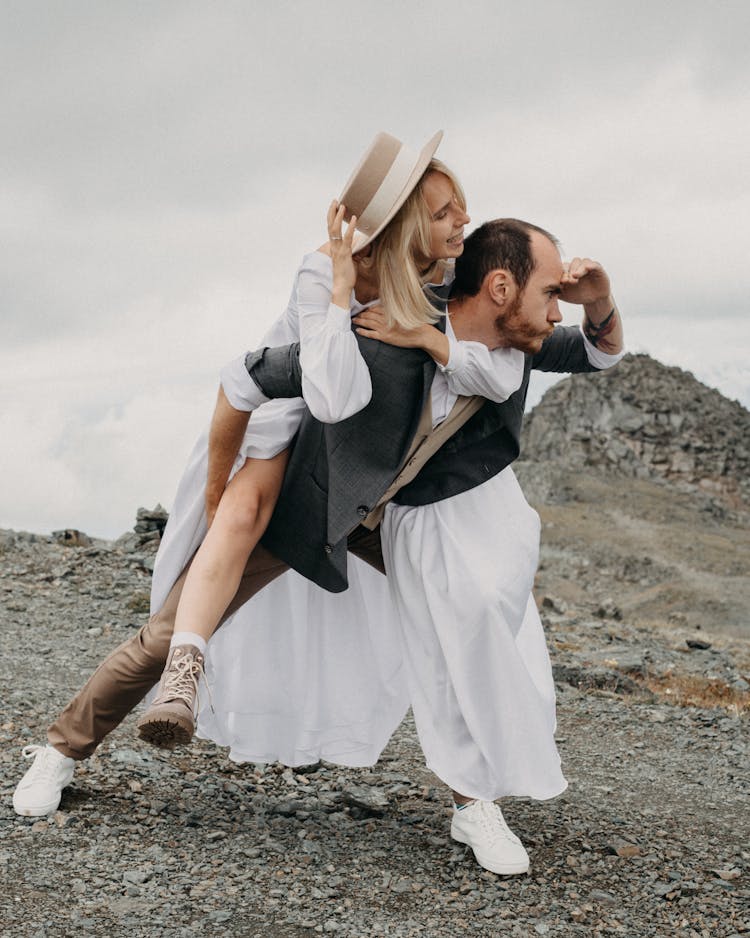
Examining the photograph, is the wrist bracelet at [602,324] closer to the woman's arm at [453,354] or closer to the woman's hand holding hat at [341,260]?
the woman's arm at [453,354]

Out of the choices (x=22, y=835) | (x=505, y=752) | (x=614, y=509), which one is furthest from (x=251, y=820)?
(x=614, y=509)

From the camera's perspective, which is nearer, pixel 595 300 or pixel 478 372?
pixel 478 372

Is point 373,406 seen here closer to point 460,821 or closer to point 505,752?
point 505,752

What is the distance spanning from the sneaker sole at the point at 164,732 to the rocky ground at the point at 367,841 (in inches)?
24.2

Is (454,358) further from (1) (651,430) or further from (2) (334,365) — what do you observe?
(1) (651,430)

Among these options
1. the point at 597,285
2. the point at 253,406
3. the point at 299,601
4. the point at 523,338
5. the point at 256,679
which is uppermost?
the point at 597,285

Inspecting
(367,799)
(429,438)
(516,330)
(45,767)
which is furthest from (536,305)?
(45,767)

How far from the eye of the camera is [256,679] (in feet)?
16.0

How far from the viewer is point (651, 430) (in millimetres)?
46625

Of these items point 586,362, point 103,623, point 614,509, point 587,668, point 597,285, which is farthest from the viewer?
point 614,509

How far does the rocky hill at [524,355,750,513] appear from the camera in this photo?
45.2 m

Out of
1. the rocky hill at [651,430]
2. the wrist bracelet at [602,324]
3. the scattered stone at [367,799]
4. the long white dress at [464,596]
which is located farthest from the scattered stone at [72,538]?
the rocky hill at [651,430]

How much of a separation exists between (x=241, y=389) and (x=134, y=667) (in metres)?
1.27

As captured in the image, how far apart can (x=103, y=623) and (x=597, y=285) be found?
7.04 meters
